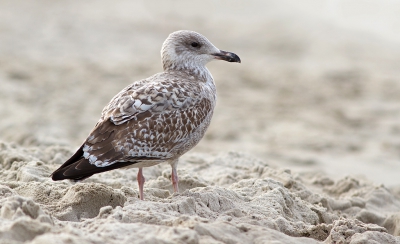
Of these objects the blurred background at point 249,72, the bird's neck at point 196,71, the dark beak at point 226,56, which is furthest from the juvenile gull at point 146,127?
the blurred background at point 249,72

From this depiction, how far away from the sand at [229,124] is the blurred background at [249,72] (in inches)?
1.5

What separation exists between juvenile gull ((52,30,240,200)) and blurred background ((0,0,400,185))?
2744 mm

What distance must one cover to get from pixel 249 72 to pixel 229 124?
2.89 metres

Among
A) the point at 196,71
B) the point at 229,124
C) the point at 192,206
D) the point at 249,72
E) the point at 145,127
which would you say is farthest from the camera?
the point at 249,72

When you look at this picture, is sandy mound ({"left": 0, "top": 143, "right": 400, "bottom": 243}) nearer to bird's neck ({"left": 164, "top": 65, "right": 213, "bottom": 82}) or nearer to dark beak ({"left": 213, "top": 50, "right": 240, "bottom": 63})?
bird's neck ({"left": 164, "top": 65, "right": 213, "bottom": 82})

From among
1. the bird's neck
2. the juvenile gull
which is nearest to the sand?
the juvenile gull

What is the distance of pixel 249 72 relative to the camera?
13.1 meters

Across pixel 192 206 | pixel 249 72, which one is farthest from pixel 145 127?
pixel 249 72

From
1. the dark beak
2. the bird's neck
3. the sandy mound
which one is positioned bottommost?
the sandy mound

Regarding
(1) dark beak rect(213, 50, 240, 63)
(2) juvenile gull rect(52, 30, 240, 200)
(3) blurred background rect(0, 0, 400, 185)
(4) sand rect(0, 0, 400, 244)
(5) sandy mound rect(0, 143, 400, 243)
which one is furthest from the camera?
(3) blurred background rect(0, 0, 400, 185)

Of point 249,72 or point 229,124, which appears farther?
point 249,72

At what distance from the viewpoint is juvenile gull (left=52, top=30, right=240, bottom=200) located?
497cm

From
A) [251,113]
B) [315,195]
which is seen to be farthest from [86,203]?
[251,113]

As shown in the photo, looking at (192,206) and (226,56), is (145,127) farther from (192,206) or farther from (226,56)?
(226,56)
